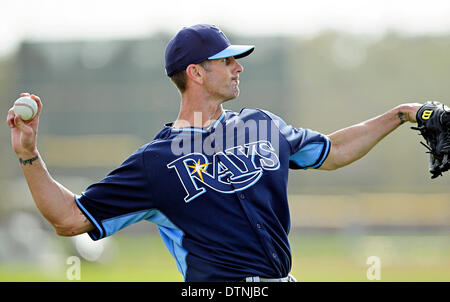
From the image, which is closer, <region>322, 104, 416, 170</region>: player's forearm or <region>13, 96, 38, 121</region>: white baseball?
<region>13, 96, 38, 121</region>: white baseball

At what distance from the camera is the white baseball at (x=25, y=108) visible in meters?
2.87

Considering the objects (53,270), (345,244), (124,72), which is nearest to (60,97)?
(124,72)

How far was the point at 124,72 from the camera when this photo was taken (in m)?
32.2

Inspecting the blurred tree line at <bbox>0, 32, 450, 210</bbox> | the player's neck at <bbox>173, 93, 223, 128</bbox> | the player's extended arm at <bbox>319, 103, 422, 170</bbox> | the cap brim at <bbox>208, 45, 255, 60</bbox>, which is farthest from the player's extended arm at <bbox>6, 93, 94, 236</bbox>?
the blurred tree line at <bbox>0, 32, 450, 210</bbox>

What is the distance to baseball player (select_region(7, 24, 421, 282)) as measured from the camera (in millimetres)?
3025

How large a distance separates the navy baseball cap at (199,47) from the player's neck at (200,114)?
0.67 ft

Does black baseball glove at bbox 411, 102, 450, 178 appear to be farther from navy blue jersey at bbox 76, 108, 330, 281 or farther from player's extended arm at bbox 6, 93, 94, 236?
player's extended arm at bbox 6, 93, 94, 236

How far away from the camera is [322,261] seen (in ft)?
50.9

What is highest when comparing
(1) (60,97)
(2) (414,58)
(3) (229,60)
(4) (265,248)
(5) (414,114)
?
(2) (414,58)

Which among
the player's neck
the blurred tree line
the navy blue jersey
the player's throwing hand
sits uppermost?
the blurred tree line

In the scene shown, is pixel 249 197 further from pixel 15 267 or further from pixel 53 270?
pixel 15 267

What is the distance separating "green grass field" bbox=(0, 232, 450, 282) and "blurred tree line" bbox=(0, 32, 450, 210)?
19.8 feet

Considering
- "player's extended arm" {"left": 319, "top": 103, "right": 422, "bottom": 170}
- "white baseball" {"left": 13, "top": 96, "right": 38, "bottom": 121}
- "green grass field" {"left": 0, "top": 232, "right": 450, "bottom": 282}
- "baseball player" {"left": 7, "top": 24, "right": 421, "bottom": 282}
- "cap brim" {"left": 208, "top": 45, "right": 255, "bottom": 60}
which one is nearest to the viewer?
"white baseball" {"left": 13, "top": 96, "right": 38, "bottom": 121}

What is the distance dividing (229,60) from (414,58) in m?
34.1
